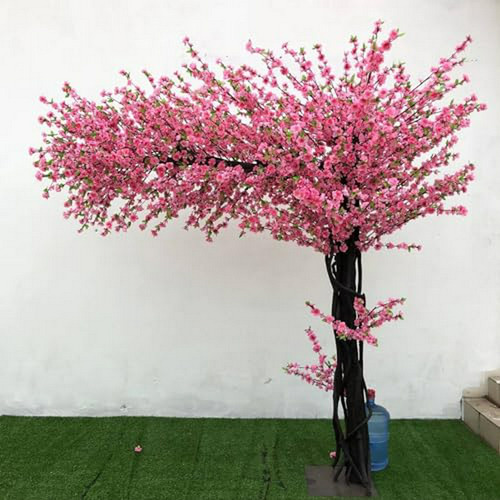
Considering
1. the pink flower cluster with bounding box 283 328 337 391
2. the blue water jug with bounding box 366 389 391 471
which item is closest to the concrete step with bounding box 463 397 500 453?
the blue water jug with bounding box 366 389 391 471

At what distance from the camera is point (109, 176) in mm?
1868

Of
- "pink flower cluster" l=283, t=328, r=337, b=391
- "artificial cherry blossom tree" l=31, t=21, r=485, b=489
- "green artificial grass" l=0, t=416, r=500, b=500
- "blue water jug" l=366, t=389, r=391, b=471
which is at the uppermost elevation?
"artificial cherry blossom tree" l=31, t=21, r=485, b=489

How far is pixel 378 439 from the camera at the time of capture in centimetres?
236

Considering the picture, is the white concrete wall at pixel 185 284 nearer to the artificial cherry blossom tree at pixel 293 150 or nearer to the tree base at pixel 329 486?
the tree base at pixel 329 486

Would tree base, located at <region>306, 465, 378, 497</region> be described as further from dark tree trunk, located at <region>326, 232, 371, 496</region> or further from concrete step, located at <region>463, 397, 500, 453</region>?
concrete step, located at <region>463, 397, 500, 453</region>

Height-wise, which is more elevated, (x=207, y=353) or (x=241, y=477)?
(x=207, y=353)

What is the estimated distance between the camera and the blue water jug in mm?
2350

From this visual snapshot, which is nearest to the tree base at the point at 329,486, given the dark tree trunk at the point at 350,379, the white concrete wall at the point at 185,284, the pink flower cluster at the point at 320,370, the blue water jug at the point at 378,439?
the dark tree trunk at the point at 350,379

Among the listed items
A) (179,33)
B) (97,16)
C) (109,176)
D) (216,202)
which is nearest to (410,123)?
(216,202)

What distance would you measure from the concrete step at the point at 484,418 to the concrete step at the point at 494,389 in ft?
0.08

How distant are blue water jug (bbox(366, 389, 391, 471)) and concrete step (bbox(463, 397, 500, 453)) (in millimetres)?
640

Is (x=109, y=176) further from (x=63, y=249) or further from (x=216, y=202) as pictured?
(x=63, y=249)

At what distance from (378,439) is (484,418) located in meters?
0.74

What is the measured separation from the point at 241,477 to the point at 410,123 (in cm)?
169
